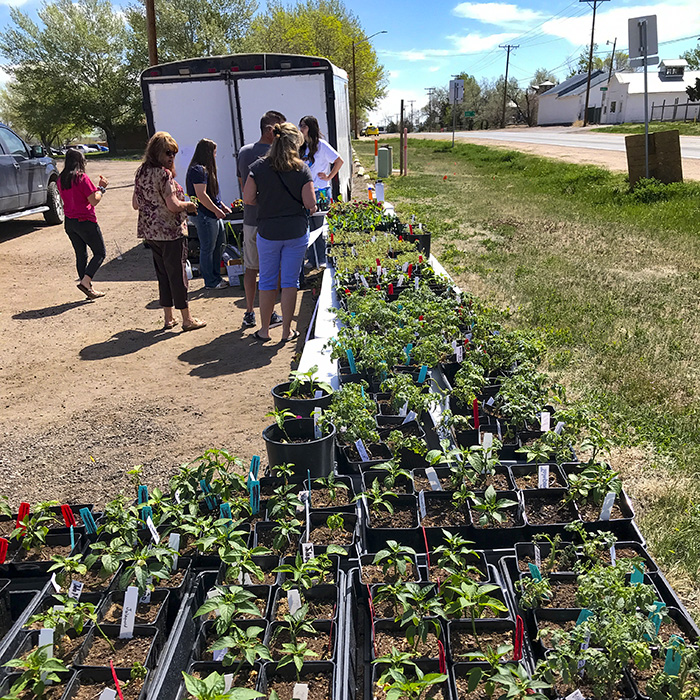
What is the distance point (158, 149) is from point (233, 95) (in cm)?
346

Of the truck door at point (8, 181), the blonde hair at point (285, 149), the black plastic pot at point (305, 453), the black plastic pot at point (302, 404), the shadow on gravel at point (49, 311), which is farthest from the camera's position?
the truck door at point (8, 181)

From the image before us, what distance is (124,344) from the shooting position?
18.9 feet

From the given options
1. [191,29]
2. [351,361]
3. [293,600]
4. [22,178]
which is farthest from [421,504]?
[191,29]

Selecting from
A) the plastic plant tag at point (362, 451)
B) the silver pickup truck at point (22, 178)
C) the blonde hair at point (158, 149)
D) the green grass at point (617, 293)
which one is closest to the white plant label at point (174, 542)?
the plastic plant tag at point (362, 451)

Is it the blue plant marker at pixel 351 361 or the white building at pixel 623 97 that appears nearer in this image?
the blue plant marker at pixel 351 361

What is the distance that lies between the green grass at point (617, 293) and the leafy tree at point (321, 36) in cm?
3430

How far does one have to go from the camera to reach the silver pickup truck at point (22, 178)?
1020 centimetres

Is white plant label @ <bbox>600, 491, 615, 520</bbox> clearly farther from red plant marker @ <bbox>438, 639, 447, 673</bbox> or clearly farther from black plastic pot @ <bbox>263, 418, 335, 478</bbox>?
black plastic pot @ <bbox>263, 418, 335, 478</bbox>

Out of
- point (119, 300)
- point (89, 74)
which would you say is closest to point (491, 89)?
point (89, 74)

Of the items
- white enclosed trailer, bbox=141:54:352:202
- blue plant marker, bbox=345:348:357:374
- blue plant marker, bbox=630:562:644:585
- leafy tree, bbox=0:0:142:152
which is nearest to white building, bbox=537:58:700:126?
leafy tree, bbox=0:0:142:152

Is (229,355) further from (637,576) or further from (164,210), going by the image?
(637,576)

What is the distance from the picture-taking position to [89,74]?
127 ft

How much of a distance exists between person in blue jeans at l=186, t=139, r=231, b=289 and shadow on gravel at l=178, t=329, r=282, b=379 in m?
1.46

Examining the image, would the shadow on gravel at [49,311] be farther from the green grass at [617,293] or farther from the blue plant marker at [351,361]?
the green grass at [617,293]
